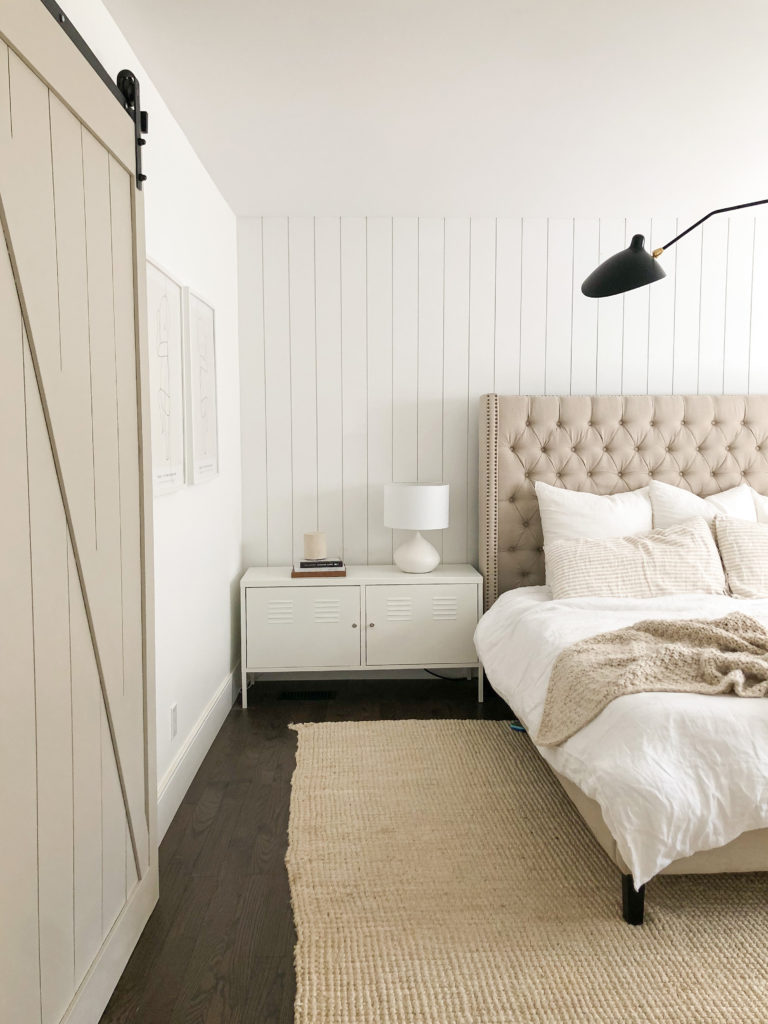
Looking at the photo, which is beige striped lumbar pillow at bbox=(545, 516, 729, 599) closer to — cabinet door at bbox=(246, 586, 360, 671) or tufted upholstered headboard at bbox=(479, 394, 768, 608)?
tufted upholstered headboard at bbox=(479, 394, 768, 608)

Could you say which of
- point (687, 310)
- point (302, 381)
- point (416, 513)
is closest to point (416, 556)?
point (416, 513)

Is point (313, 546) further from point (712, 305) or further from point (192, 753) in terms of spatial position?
point (712, 305)

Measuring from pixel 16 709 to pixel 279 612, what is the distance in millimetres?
2405

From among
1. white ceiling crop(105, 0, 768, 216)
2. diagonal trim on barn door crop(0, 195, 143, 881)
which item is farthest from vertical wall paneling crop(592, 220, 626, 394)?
diagonal trim on barn door crop(0, 195, 143, 881)

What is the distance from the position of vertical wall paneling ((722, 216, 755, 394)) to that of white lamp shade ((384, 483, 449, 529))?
1709mm

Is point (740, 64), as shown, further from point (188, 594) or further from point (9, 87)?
point (188, 594)

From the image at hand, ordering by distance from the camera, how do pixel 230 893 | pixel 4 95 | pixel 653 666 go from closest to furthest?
pixel 4 95, pixel 230 893, pixel 653 666

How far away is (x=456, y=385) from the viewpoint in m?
4.00

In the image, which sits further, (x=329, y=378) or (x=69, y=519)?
(x=329, y=378)

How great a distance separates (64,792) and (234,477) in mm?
2504

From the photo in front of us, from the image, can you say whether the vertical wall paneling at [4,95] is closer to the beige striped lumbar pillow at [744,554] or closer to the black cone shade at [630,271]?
the black cone shade at [630,271]

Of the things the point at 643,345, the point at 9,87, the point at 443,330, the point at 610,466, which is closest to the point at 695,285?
the point at 643,345

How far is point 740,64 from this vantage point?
2.31 m

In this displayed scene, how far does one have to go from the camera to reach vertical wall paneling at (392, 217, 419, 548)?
3.93 m
